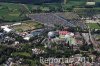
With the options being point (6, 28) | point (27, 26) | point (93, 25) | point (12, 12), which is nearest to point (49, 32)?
point (27, 26)

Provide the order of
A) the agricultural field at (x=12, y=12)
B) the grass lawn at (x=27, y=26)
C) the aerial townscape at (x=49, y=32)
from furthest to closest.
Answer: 1. the agricultural field at (x=12, y=12)
2. the grass lawn at (x=27, y=26)
3. the aerial townscape at (x=49, y=32)

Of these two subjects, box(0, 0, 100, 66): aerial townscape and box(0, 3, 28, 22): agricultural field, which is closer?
box(0, 0, 100, 66): aerial townscape

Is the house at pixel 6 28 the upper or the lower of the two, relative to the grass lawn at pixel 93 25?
upper

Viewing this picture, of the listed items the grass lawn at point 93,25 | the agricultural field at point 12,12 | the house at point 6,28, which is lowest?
the grass lawn at point 93,25

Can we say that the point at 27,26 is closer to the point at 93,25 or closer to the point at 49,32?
the point at 49,32

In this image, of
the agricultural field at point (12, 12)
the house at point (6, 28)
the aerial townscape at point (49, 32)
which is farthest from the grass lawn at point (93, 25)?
the house at point (6, 28)

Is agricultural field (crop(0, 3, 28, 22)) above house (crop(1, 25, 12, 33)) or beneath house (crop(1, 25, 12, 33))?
beneath

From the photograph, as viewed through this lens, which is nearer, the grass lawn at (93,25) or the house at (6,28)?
the house at (6,28)

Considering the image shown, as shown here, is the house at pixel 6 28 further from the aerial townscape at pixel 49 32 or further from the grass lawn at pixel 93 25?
the grass lawn at pixel 93 25

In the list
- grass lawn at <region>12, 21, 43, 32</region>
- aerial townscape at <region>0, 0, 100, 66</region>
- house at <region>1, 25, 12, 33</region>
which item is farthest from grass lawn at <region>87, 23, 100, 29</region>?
house at <region>1, 25, 12, 33</region>

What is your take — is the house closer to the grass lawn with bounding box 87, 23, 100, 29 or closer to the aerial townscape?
the aerial townscape
